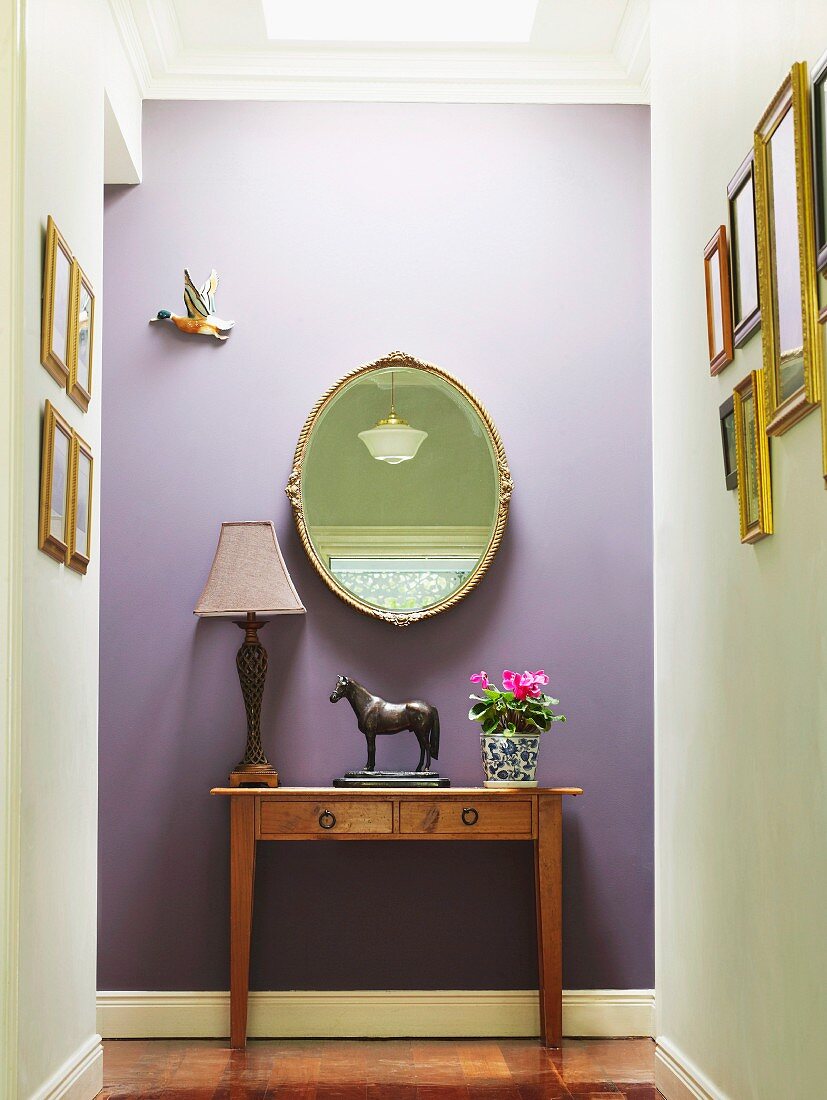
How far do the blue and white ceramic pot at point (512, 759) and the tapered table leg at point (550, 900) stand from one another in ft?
0.30

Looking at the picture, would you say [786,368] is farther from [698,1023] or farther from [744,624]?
[698,1023]

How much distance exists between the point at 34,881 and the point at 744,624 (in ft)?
5.04

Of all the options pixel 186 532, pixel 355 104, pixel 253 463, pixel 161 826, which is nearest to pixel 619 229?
pixel 355 104

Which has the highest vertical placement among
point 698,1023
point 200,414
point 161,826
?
point 200,414

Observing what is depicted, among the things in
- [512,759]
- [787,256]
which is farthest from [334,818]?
[787,256]

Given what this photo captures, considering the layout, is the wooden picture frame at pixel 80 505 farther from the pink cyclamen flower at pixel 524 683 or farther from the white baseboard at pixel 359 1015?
the white baseboard at pixel 359 1015

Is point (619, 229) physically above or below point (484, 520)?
above

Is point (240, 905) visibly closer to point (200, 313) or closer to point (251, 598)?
point (251, 598)

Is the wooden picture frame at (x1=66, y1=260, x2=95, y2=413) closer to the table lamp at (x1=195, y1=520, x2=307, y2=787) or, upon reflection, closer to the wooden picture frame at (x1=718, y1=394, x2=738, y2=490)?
the table lamp at (x1=195, y1=520, x2=307, y2=787)

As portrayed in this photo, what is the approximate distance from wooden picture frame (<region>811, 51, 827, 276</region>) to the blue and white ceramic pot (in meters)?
2.16

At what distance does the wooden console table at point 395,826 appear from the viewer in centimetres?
382

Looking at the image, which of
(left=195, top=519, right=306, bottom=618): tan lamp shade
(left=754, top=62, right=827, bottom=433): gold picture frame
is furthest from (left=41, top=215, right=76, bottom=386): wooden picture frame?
(left=754, top=62, right=827, bottom=433): gold picture frame

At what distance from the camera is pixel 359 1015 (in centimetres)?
403

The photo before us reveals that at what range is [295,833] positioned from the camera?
382 centimetres
